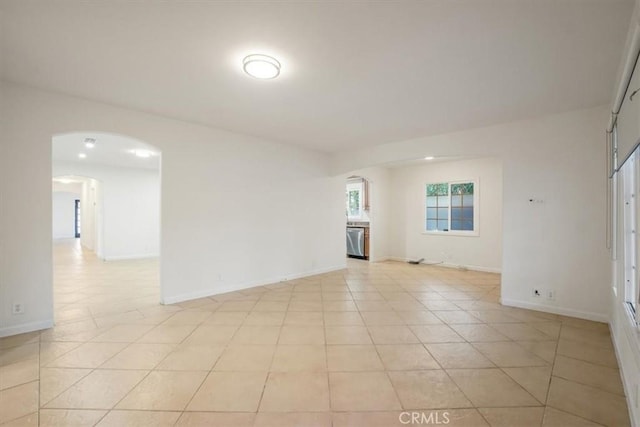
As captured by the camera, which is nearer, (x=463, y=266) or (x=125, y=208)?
(x=463, y=266)

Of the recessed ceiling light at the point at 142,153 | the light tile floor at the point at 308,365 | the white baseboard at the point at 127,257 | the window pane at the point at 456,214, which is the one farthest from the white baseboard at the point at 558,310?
the white baseboard at the point at 127,257

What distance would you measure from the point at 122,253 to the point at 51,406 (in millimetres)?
7529

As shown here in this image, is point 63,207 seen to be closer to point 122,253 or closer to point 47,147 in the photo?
point 122,253

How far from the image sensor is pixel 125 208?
8.48 metres

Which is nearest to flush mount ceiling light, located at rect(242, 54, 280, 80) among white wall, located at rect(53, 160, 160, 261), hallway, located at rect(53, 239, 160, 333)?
hallway, located at rect(53, 239, 160, 333)

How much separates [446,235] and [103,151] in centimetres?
818

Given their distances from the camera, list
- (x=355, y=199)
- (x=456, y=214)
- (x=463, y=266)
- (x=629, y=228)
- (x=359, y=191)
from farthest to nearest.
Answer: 1. (x=355, y=199)
2. (x=359, y=191)
3. (x=456, y=214)
4. (x=463, y=266)
5. (x=629, y=228)

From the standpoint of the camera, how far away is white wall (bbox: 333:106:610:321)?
3.52 m

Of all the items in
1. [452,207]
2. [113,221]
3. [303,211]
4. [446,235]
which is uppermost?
[452,207]

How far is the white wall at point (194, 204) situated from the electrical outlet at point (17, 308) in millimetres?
37

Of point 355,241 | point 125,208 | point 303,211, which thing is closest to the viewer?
point 303,211

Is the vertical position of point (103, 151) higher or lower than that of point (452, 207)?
higher

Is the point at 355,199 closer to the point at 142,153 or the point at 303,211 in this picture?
the point at 303,211

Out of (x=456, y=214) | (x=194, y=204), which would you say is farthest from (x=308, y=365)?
(x=456, y=214)
